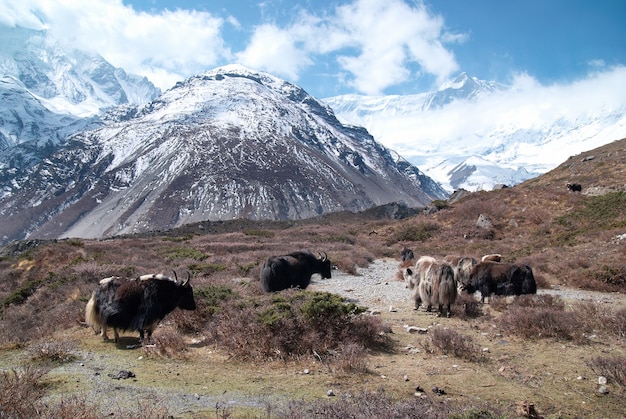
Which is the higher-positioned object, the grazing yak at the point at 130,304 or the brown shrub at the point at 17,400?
the grazing yak at the point at 130,304

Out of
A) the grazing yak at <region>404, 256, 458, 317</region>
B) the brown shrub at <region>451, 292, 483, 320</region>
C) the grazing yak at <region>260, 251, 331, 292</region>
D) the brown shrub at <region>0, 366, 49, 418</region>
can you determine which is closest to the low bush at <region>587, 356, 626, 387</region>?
the brown shrub at <region>451, 292, 483, 320</region>

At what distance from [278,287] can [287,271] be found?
2.57 feet

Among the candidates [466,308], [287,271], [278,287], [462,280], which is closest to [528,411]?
[466,308]

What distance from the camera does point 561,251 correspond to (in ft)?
71.2

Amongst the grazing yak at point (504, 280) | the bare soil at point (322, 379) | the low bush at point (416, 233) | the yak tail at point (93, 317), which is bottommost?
the bare soil at point (322, 379)

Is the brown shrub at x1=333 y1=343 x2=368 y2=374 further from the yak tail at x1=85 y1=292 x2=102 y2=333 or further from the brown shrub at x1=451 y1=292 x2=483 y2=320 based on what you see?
the yak tail at x1=85 y1=292 x2=102 y2=333

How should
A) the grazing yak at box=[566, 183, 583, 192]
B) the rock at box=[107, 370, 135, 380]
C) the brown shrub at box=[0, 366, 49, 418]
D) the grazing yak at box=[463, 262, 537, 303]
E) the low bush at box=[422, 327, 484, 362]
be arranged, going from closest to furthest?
the brown shrub at box=[0, 366, 49, 418]
the rock at box=[107, 370, 135, 380]
the low bush at box=[422, 327, 484, 362]
the grazing yak at box=[463, 262, 537, 303]
the grazing yak at box=[566, 183, 583, 192]

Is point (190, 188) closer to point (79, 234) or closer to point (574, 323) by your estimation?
point (79, 234)

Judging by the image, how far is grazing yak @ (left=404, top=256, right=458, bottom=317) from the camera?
466 inches

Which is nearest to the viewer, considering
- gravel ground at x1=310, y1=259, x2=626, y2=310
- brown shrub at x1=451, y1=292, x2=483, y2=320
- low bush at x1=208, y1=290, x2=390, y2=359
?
low bush at x1=208, y1=290, x2=390, y2=359

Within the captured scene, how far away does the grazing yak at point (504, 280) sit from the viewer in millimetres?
13344

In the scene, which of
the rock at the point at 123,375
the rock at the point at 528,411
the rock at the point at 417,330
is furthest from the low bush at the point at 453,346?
the rock at the point at 123,375

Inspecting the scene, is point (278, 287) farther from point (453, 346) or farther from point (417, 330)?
point (453, 346)

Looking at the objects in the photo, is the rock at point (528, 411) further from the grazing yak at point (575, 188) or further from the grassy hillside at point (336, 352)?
the grazing yak at point (575, 188)
